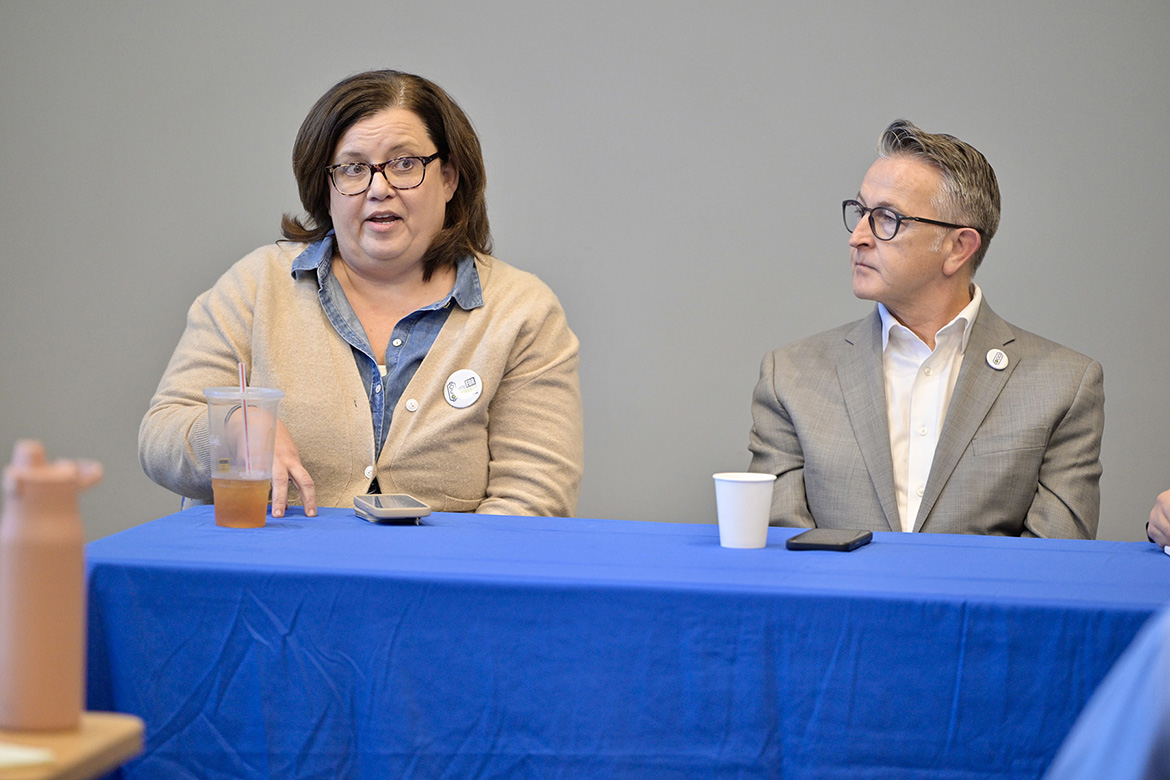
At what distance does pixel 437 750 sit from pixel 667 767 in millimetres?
266

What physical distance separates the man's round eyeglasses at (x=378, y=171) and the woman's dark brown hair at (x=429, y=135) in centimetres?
5

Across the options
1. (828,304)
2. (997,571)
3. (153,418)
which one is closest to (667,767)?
(997,571)

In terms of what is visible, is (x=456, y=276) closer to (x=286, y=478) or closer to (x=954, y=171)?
(x=286, y=478)

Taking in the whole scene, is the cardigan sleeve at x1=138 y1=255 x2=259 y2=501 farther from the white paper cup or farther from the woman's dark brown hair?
the white paper cup

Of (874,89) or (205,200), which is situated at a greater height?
(874,89)

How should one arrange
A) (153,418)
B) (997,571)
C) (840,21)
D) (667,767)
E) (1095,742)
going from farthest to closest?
(840,21)
(153,418)
(997,571)
(667,767)
(1095,742)

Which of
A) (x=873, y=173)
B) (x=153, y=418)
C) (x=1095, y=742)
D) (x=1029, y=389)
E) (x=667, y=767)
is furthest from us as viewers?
(x=873, y=173)

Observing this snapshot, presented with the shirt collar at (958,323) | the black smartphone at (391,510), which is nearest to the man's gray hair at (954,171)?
the shirt collar at (958,323)

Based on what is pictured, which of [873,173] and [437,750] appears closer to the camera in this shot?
[437,750]

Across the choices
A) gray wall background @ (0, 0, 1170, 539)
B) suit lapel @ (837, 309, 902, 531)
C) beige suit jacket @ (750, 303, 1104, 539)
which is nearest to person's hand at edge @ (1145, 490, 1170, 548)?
beige suit jacket @ (750, 303, 1104, 539)

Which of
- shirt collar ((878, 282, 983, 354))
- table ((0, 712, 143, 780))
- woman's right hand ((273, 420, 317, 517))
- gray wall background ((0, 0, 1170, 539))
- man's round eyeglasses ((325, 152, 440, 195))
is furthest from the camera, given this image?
gray wall background ((0, 0, 1170, 539))

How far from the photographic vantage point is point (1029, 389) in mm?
2076

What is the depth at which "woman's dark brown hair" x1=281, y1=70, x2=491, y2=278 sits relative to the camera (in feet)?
6.83

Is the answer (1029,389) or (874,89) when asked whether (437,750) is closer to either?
(1029,389)
